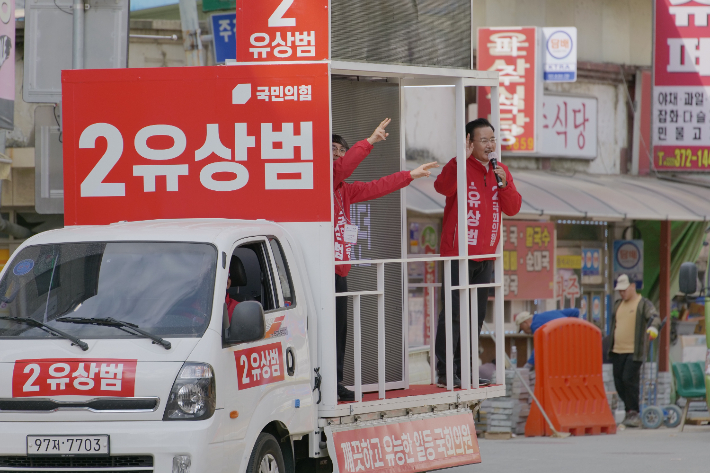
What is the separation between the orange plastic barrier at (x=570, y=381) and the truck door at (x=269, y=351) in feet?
20.9

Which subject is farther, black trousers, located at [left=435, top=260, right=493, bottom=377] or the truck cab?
black trousers, located at [left=435, top=260, right=493, bottom=377]

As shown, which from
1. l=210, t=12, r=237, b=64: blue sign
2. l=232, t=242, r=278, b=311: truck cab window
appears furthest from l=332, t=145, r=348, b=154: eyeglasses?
l=210, t=12, r=237, b=64: blue sign

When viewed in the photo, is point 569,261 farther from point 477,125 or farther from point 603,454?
point 477,125

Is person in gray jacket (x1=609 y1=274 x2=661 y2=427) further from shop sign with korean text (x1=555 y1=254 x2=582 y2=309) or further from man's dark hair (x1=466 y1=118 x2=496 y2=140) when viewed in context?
man's dark hair (x1=466 y1=118 x2=496 y2=140)

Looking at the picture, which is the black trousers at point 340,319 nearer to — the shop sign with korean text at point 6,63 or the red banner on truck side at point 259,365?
the red banner on truck side at point 259,365

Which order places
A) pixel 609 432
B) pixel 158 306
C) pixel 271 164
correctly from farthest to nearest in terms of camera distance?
pixel 609 432
pixel 271 164
pixel 158 306

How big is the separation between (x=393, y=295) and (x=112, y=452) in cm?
373

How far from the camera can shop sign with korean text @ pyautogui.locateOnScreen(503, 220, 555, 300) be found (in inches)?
675

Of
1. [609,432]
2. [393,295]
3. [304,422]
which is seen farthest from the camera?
[609,432]

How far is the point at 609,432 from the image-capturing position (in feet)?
44.1

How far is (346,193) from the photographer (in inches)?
319

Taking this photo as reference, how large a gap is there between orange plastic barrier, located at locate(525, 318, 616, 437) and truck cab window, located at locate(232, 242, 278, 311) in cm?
664

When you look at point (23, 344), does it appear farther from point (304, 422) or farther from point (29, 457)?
point (304, 422)

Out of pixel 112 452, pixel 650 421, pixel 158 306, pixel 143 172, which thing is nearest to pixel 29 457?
pixel 112 452
